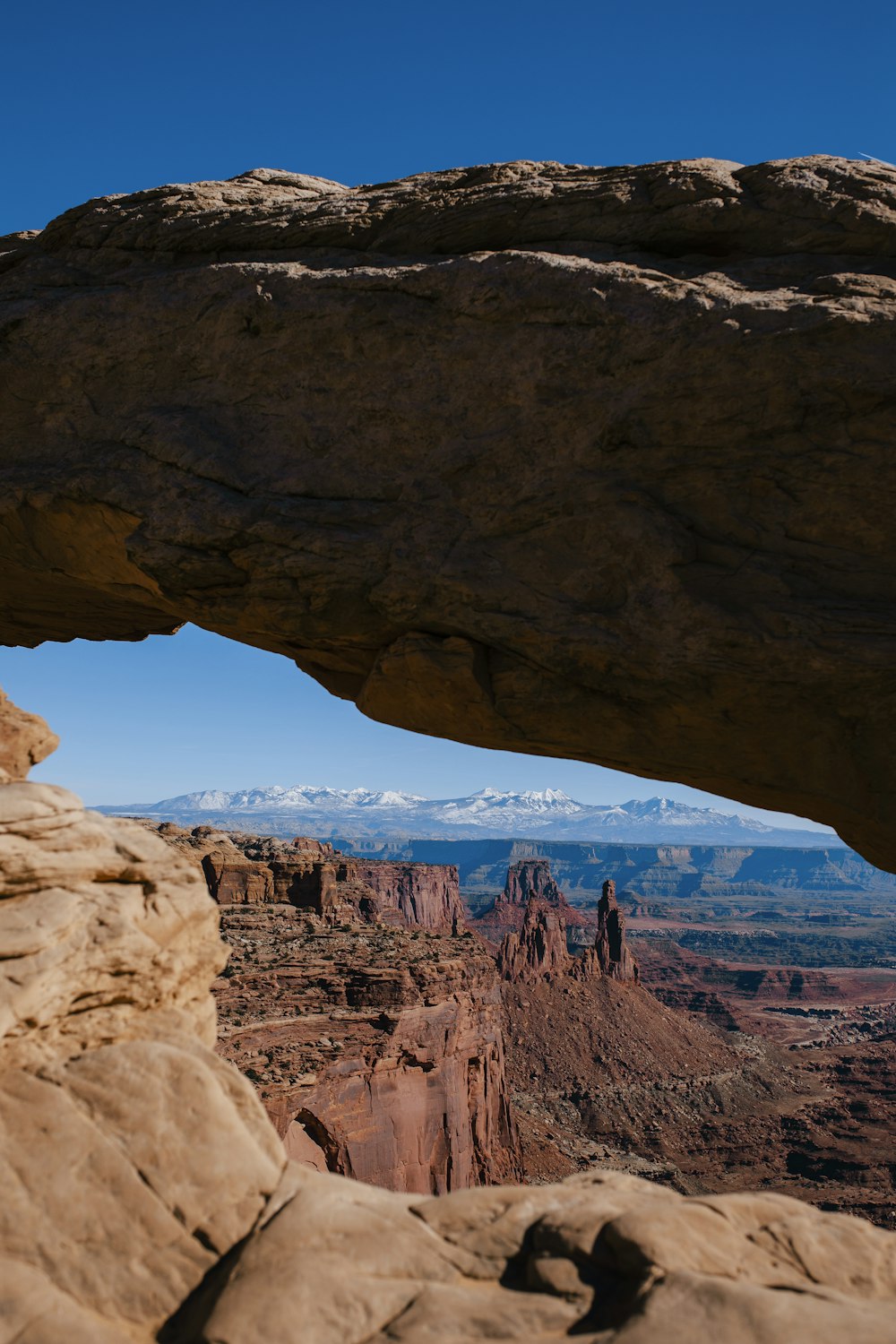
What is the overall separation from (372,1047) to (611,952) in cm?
6897

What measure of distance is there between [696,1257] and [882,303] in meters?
10.6

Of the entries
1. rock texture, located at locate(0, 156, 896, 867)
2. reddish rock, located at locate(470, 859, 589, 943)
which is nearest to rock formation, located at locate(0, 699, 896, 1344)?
rock texture, located at locate(0, 156, 896, 867)

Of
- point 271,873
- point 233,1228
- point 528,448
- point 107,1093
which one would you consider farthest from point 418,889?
point 233,1228

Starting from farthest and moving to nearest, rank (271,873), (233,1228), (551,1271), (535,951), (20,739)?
(535,951) → (271,873) → (20,739) → (233,1228) → (551,1271)

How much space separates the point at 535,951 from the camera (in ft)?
353

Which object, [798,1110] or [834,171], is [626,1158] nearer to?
[798,1110]

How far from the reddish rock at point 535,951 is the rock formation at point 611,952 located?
261 centimetres

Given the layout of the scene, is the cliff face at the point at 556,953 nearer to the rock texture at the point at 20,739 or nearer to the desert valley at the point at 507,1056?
the desert valley at the point at 507,1056

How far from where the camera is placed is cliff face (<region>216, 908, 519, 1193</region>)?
143 ft

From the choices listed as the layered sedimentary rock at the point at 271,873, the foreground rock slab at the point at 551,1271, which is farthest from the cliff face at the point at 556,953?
the foreground rock slab at the point at 551,1271

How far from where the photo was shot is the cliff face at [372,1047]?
43.5 m

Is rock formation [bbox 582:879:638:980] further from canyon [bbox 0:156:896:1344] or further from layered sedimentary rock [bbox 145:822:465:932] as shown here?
canyon [bbox 0:156:896:1344]

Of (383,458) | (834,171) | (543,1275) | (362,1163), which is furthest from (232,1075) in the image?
(362,1163)

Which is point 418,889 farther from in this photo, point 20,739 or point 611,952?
point 20,739
